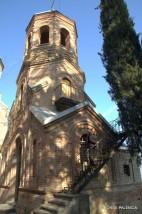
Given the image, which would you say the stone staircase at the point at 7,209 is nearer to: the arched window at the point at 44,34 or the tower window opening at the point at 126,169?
the tower window opening at the point at 126,169

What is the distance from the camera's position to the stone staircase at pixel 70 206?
7.86 m

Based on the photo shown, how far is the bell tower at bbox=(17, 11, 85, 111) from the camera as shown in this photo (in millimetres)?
14969

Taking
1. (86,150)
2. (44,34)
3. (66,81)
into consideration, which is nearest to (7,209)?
(86,150)

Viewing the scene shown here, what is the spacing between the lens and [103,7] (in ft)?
43.0

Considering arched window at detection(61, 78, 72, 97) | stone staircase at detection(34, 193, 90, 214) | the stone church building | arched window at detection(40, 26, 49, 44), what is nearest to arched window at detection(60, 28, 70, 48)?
arched window at detection(40, 26, 49, 44)

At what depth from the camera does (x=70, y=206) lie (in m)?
7.86

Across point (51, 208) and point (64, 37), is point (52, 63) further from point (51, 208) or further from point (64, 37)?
point (51, 208)

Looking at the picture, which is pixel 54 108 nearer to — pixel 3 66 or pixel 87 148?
pixel 87 148

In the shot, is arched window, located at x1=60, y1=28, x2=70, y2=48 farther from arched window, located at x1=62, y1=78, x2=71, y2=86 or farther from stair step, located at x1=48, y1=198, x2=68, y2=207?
stair step, located at x1=48, y1=198, x2=68, y2=207

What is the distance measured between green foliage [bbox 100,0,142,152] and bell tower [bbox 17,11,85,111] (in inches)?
170

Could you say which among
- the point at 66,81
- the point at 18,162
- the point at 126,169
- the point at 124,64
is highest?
the point at 66,81

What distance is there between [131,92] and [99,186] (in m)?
5.26

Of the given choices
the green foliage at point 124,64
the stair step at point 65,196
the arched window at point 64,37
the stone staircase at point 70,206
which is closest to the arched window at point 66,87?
the arched window at point 64,37

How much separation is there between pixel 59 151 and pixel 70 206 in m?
3.79
